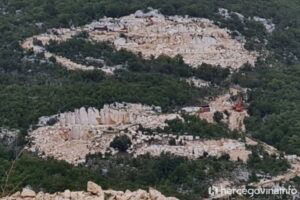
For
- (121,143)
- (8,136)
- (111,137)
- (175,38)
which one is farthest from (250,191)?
(175,38)

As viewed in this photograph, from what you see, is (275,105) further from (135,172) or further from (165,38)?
(135,172)

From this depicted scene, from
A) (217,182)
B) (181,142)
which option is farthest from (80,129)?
(217,182)

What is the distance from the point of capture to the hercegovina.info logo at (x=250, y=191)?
31812mm

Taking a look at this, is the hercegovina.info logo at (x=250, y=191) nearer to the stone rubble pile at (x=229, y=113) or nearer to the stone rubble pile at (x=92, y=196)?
the stone rubble pile at (x=229, y=113)

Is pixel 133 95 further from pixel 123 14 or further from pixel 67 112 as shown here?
pixel 123 14

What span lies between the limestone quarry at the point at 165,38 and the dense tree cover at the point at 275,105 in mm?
1469

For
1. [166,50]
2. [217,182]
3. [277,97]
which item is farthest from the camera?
[166,50]

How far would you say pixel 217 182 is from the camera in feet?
114

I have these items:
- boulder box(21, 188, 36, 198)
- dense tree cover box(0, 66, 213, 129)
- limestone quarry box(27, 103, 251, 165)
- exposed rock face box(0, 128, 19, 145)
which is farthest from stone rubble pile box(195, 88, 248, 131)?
boulder box(21, 188, 36, 198)

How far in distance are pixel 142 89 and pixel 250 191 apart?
33.5 feet

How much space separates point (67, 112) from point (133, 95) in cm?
303

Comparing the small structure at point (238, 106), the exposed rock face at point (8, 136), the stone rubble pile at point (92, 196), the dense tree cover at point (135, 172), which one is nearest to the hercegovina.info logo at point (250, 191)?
the dense tree cover at point (135, 172)

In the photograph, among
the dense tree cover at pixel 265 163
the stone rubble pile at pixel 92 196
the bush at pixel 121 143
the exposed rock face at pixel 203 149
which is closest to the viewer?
the stone rubble pile at pixel 92 196

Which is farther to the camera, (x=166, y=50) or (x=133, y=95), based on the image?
(x=166, y=50)
